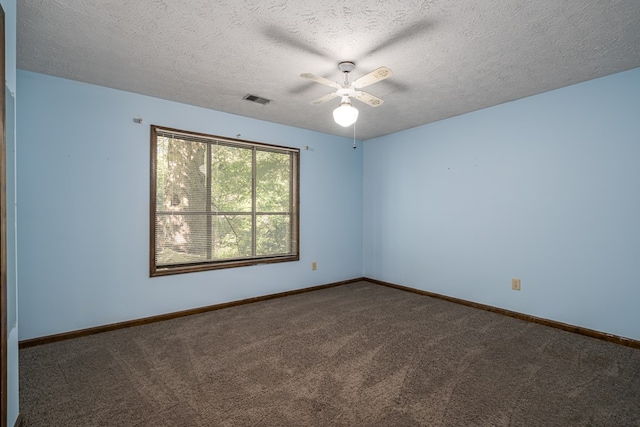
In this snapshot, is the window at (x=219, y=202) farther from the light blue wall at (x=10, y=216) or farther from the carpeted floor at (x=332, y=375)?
the light blue wall at (x=10, y=216)

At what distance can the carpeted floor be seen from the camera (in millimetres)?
1783

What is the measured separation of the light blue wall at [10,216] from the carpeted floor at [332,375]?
299mm

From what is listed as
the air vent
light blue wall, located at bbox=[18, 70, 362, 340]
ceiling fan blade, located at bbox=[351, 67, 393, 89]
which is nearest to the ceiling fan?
ceiling fan blade, located at bbox=[351, 67, 393, 89]

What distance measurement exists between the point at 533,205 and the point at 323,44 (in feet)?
9.06

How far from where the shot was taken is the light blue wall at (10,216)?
1.55 meters

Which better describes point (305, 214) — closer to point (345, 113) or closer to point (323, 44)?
point (345, 113)

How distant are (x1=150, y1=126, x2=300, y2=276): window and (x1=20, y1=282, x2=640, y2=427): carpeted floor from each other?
0.83 m

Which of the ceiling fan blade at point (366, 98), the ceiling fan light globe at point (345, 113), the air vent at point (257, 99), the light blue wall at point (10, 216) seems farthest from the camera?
the air vent at point (257, 99)

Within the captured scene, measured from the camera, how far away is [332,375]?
2.22 meters

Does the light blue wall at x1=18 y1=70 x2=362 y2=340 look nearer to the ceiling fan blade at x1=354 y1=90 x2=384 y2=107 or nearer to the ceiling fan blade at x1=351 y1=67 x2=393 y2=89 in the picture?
the ceiling fan blade at x1=354 y1=90 x2=384 y2=107

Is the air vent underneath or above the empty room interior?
above

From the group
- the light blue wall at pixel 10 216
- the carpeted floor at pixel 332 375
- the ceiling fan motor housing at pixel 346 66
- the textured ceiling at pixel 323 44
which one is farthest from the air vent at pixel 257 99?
the carpeted floor at pixel 332 375

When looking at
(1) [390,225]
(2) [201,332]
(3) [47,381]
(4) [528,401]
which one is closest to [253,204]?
(2) [201,332]

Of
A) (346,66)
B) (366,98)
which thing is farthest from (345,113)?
(346,66)
